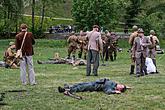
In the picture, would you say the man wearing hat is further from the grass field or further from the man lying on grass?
the man lying on grass

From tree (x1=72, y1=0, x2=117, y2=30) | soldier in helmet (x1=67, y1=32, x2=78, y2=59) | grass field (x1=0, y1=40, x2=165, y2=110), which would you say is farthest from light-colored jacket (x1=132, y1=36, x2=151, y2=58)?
tree (x1=72, y1=0, x2=117, y2=30)

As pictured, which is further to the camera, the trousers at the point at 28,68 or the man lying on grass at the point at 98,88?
the trousers at the point at 28,68

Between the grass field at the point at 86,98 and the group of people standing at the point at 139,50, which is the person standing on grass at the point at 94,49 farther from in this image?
the grass field at the point at 86,98

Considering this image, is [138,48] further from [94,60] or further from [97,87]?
[97,87]

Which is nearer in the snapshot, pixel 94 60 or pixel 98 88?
pixel 98 88

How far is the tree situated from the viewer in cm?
5931

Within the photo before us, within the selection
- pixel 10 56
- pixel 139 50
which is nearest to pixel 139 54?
pixel 139 50

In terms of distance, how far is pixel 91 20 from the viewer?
6019 cm

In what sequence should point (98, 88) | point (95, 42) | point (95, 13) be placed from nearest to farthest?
point (98, 88) → point (95, 42) → point (95, 13)

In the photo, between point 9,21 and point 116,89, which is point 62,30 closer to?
point 9,21

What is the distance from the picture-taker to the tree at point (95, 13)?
5931 cm

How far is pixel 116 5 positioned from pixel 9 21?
1308cm

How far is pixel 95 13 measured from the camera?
5944 cm

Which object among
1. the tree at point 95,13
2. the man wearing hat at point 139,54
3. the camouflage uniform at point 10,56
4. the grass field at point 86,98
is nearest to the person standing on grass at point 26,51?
the grass field at point 86,98
